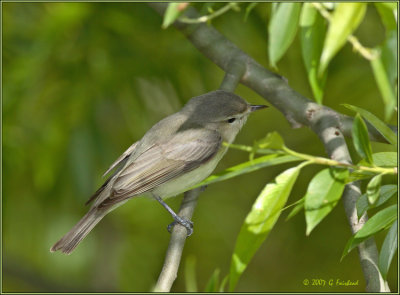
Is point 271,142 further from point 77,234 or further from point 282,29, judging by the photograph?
point 77,234

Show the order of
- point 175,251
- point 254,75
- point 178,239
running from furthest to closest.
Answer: point 254,75, point 178,239, point 175,251

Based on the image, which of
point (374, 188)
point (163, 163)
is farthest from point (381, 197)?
point (163, 163)

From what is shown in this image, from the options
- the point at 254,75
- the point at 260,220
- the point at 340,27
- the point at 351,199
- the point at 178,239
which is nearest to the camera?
the point at 340,27

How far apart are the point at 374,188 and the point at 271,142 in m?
0.45

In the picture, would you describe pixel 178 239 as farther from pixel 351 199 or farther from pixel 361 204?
pixel 361 204

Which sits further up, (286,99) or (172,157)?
(286,99)

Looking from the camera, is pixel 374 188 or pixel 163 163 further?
pixel 163 163

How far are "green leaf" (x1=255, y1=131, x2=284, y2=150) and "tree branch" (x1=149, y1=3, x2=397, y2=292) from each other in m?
0.96

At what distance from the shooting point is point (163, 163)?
3.94 meters

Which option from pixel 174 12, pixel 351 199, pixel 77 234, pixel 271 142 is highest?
pixel 174 12

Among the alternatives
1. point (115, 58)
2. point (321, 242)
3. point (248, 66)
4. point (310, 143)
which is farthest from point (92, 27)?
point (321, 242)

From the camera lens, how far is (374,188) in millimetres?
1953

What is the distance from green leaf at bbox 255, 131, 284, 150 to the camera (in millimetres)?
1743

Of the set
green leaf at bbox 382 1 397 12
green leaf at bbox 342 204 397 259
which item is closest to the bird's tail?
green leaf at bbox 342 204 397 259
